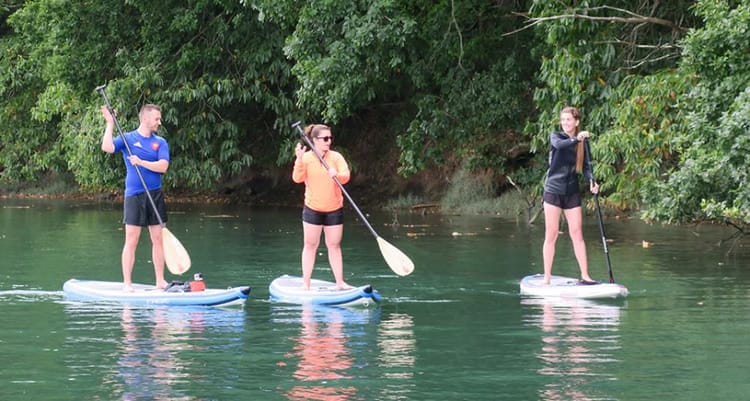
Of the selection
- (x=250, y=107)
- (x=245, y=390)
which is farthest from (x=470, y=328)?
(x=250, y=107)

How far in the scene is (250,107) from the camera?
2989 centimetres

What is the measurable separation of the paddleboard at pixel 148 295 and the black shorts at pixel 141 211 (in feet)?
2.14

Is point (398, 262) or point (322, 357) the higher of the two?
point (398, 262)

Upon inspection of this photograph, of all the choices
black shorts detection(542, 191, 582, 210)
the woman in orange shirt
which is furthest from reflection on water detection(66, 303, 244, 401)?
black shorts detection(542, 191, 582, 210)

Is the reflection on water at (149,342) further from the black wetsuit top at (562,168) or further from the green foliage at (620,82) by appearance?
the green foliage at (620,82)

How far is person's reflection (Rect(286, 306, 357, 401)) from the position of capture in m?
8.47

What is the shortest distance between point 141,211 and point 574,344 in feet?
14.9

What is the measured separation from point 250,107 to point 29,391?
848 inches

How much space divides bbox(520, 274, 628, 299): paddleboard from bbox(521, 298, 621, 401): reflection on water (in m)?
Result: 0.18

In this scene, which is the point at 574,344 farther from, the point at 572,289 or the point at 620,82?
the point at 620,82

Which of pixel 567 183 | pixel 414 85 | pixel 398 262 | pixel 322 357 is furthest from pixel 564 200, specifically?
pixel 414 85

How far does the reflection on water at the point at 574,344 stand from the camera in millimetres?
8664

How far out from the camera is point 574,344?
33.8ft

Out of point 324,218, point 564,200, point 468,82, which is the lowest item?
point 324,218
